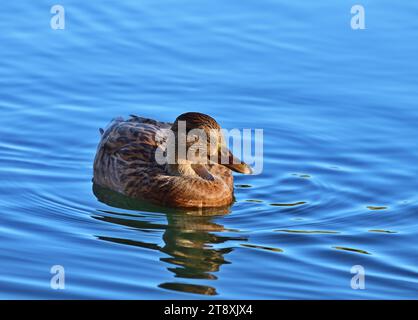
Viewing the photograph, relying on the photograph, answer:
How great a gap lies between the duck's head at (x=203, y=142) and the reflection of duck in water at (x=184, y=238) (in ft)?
1.79

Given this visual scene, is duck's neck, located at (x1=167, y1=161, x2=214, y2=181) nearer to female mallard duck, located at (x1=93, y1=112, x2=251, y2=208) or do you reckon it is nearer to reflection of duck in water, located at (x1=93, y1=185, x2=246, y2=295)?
female mallard duck, located at (x1=93, y1=112, x2=251, y2=208)

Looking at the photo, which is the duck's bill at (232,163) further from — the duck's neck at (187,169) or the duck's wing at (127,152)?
the duck's wing at (127,152)

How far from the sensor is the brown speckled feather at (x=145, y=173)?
510 inches

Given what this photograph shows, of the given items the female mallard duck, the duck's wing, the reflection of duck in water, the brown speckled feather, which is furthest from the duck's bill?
the duck's wing

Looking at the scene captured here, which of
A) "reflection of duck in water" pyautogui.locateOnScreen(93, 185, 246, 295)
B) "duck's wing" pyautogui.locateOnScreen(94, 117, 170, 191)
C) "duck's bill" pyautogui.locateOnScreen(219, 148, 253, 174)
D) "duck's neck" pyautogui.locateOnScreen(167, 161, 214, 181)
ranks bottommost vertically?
"reflection of duck in water" pyautogui.locateOnScreen(93, 185, 246, 295)

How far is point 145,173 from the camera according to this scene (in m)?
13.4

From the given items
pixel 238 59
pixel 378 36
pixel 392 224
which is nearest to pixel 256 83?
pixel 238 59

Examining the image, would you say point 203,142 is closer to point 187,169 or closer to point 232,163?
point 232,163

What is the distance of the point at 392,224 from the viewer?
39.6 feet

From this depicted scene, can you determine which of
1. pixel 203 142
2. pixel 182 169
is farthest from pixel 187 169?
pixel 203 142

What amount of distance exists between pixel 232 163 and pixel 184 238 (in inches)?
49.6

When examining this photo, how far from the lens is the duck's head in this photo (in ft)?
41.6
